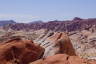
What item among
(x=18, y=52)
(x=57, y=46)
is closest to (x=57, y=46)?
(x=57, y=46)

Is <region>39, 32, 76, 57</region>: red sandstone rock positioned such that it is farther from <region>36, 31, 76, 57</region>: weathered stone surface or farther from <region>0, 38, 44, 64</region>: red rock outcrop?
<region>0, 38, 44, 64</region>: red rock outcrop

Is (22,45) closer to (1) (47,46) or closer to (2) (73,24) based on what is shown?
(1) (47,46)

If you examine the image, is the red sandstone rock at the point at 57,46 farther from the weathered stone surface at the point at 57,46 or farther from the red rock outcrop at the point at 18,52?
the red rock outcrop at the point at 18,52

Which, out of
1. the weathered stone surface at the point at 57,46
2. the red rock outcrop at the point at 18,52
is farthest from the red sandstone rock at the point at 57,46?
the red rock outcrop at the point at 18,52

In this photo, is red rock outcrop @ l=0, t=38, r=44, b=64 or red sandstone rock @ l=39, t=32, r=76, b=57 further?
red sandstone rock @ l=39, t=32, r=76, b=57

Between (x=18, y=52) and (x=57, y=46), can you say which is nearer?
(x=18, y=52)

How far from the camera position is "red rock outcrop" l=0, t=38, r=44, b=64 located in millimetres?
18562

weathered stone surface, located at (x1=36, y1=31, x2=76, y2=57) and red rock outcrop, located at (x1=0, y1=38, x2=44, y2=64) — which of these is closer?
red rock outcrop, located at (x1=0, y1=38, x2=44, y2=64)

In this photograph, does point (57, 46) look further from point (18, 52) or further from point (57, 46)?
point (18, 52)

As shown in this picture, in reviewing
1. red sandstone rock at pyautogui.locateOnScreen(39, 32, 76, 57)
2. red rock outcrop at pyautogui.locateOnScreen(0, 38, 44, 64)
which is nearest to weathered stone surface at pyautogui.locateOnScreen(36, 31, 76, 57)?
red sandstone rock at pyautogui.locateOnScreen(39, 32, 76, 57)

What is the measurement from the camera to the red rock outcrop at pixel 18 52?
18.6m

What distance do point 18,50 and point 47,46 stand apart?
4301 millimetres

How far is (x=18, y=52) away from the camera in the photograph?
19203 mm

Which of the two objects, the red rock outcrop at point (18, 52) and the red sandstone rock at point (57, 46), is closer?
the red rock outcrop at point (18, 52)
